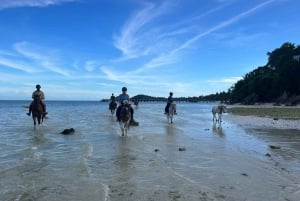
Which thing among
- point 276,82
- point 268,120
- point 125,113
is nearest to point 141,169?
point 125,113

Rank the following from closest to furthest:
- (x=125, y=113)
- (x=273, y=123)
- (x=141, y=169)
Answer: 1. (x=141, y=169)
2. (x=125, y=113)
3. (x=273, y=123)

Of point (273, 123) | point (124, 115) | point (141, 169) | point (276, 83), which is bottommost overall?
point (141, 169)

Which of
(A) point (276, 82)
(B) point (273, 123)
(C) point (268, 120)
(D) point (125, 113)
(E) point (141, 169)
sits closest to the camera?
(E) point (141, 169)

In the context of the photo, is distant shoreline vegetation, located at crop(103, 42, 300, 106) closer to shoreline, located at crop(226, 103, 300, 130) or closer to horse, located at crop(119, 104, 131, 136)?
shoreline, located at crop(226, 103, 300, 130)

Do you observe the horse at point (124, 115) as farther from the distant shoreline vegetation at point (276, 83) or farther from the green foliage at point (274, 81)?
the green foliage at point (274, 81)

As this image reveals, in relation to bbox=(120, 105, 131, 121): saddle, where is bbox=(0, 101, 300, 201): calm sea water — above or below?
below

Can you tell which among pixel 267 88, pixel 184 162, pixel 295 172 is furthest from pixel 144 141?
pixel 267 88

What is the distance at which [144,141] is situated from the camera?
15.6 m

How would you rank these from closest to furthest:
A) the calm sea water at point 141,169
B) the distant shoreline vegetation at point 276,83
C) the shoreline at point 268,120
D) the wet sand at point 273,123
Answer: the calm sea water at point 141,169, the wet sand at point 273,123, the shoreline at point 268,120, the distant shoreline vegetation at point 276,83

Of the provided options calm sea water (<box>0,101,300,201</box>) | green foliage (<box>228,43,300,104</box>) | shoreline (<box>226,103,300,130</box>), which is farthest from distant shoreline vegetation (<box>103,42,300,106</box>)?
calm sea water (<box>0,101,300,201</box>)

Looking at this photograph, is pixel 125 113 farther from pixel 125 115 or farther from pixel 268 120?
pixel 268 120

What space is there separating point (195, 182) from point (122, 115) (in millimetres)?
9771

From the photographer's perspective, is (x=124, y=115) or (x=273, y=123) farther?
(x=273, y=123)

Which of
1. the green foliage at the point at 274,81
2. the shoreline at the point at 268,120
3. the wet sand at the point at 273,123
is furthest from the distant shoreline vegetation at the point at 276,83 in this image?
the wet sand at the point at 273,123
